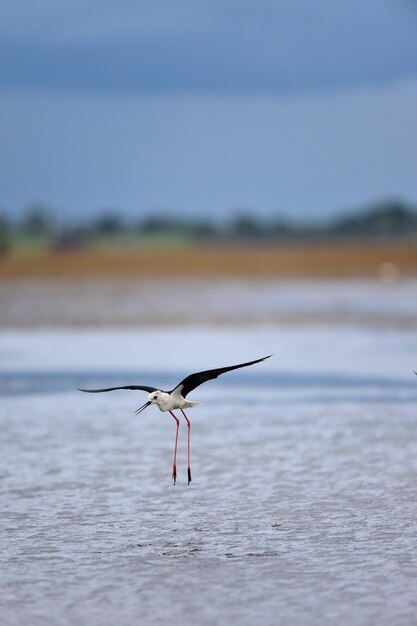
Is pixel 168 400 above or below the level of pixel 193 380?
below

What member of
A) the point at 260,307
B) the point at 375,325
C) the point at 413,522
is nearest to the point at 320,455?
the point at 413,522

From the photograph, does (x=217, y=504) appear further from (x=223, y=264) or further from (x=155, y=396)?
(x=223, y=264)

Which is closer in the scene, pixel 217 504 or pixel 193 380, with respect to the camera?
pixel 193 380

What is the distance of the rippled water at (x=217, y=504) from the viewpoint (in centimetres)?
652

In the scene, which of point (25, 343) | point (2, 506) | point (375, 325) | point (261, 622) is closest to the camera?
point (261, 622)

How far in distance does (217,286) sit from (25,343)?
22.9 metres

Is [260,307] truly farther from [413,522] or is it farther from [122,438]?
[413,522]

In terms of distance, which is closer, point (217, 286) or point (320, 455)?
point (320, 455)

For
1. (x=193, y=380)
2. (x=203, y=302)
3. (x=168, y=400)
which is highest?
(x=203, y=302)

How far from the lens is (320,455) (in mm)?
10766

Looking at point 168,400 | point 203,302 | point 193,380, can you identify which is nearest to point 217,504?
point 168,400

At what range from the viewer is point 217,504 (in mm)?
8812

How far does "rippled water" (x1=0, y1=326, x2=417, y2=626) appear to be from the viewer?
6520 mm

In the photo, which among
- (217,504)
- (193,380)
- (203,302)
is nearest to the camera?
(193,380)
